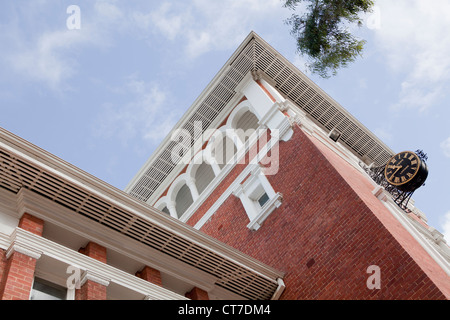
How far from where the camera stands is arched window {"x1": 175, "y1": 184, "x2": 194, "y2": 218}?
64.5ft

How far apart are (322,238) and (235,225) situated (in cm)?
369

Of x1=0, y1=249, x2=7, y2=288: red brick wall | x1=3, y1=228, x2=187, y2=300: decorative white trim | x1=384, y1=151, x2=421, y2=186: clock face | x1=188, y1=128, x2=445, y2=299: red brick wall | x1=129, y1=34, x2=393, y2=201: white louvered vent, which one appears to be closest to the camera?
x1=0, y1=249, x2=7, y2=288: red brick wall

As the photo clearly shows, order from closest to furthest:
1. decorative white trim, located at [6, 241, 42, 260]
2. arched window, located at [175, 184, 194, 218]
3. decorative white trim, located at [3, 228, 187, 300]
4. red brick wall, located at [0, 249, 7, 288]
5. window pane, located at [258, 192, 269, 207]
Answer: red brick wall, located at [0, 249, 7, 288]
decorative white trim, located at [6, 241, 42, 260]
decorative white trim, located at [3, 228, 187, 300]
window pane, located at [258, 192, 269, 207]
arched window, located at [175, 184, 194, 218]

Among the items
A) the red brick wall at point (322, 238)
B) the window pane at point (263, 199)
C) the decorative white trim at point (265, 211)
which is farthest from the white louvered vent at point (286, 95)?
the decorative white trim at point (265, 211)

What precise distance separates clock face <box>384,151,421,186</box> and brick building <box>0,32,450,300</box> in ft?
3.16

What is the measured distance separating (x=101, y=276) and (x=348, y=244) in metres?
5.45

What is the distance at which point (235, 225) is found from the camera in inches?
596

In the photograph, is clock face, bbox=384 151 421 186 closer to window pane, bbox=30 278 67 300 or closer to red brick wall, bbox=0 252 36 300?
window pane, bbox=30 278 67 300

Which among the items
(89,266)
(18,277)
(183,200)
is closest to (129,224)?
(89,266)

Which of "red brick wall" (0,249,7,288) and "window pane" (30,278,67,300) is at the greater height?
"red brick wall" (0,249,7,288)

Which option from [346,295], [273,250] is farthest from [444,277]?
[273,250]

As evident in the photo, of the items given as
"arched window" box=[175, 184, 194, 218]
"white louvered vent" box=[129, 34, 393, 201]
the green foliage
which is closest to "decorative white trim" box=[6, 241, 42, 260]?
the green foliage

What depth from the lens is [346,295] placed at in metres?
10.7
